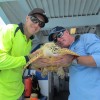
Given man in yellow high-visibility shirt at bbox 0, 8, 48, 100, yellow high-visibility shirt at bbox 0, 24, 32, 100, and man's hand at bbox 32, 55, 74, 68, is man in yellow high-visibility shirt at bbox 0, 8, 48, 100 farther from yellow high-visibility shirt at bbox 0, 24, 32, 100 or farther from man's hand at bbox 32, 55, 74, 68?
man's hand at bbox 32, 55, 74, 68

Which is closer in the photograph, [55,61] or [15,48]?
[55,61]

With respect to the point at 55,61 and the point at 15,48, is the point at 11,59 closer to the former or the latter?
the point at 15,48

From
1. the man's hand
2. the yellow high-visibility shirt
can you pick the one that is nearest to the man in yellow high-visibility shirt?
the yellow high-visibility shirt

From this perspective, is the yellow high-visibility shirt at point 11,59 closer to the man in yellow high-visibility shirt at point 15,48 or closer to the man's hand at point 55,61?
the man in yellow high-visibility shirt at point 15,48

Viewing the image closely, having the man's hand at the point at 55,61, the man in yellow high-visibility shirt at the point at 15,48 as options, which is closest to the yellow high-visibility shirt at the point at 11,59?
the man in yellow high-visibility shirt at the point at 15,48

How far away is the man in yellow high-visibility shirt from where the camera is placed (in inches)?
68.2

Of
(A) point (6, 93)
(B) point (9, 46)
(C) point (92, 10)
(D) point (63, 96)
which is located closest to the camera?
(B) point (9, 46)

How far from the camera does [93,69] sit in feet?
5.87

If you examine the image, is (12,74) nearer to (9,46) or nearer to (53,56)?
(9,46)

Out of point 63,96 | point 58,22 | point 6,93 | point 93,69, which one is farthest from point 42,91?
point 93,69

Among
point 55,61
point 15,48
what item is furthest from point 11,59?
point 55,61

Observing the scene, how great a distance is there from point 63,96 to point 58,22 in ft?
3.46

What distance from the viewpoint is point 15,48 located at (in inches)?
72.9

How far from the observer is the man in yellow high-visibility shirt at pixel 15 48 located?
5.68 ft
